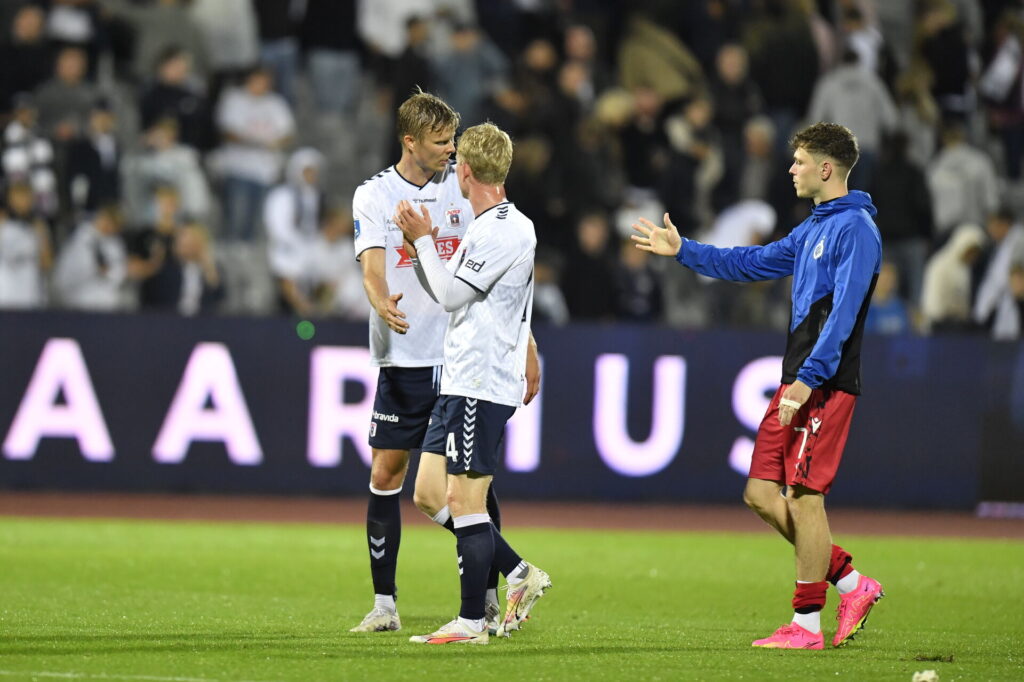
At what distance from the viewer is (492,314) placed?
285 inches

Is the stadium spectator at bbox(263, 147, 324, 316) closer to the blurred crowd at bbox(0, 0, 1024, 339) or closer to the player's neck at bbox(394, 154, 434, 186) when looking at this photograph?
the blurred crowd at bbox(0, 0, 1024, 339)

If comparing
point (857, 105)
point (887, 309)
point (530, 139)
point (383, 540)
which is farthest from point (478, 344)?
point (857, 105)

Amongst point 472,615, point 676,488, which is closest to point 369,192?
point 472,615

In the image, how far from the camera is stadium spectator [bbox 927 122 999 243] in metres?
17.9

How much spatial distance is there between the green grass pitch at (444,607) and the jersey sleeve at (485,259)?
1.59m

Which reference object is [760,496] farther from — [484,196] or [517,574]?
[484,196]

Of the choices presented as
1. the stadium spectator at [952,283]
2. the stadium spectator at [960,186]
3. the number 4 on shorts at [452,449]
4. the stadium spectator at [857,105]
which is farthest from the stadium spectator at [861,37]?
the number 4 on shorts at [452,449]

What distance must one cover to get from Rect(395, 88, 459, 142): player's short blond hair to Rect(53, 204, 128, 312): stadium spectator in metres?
8.59

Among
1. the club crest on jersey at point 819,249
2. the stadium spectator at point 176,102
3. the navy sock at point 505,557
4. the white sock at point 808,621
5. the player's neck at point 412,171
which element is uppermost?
the stadium spectator at point 176,102

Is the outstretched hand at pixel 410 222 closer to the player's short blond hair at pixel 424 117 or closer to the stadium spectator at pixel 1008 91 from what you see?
the player's short blond hair at pixel 424 117

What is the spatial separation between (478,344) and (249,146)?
34.1ft

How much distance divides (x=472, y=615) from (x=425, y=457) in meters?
0.80

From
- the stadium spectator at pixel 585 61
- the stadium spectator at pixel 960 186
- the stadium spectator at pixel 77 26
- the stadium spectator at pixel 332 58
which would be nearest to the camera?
the stadium spectator at pixel 77 26

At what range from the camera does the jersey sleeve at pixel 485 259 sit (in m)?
7.09
